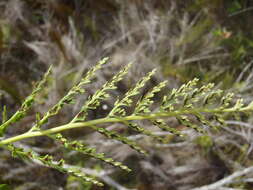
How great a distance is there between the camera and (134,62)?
3.93 metres

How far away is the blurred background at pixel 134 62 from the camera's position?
350 centimetres

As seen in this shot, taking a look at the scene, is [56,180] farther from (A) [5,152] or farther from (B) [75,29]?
(B) [75,29]

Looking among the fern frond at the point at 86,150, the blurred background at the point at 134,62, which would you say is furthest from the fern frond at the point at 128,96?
the blurred background at the point at 134,62

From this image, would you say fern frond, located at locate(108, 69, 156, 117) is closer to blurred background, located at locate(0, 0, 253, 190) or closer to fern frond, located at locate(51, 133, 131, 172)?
fern frond, located at locate(51, 133, 131, 172)

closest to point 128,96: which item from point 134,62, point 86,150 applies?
point 86,150

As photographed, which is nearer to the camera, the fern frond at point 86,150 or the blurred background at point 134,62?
the fern frond at point 86,150

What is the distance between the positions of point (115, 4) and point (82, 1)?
49 centimetres

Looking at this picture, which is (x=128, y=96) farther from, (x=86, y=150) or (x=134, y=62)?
(x=134, y=62)

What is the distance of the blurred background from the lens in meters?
3.50

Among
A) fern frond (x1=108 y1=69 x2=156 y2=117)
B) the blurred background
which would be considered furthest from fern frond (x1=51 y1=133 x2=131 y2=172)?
the blurred background

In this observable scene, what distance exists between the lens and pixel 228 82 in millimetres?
4230

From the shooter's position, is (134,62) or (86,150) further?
(134,62)

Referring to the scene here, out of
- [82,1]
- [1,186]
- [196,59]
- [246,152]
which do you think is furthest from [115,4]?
[1,186]

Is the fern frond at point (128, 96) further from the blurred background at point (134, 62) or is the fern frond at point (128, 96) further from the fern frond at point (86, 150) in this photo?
the blurred background at point (134, 62)
